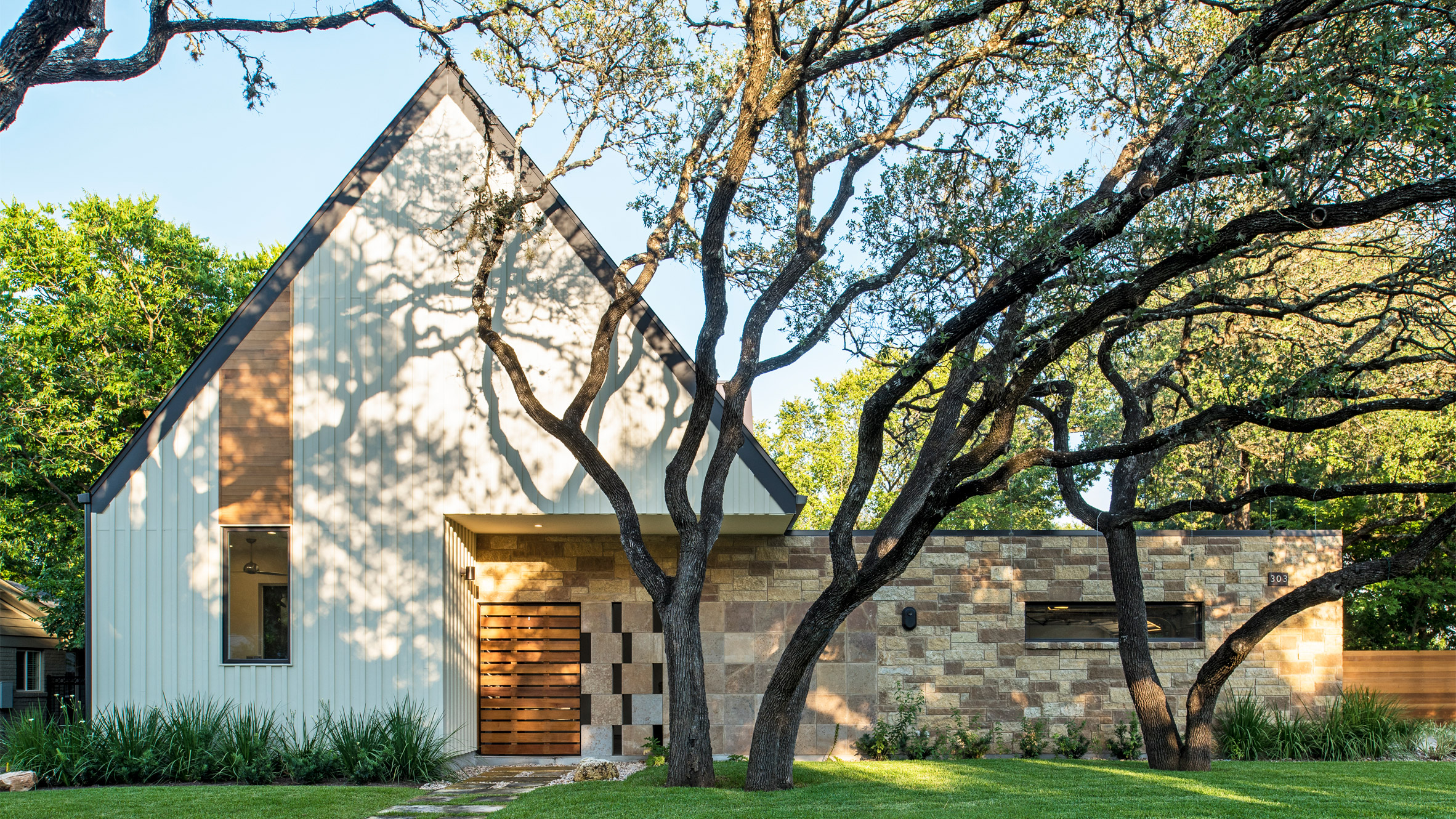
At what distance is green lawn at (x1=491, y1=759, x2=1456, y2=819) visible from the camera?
6.93m

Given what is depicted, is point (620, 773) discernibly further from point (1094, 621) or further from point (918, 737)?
point (1094, 621)

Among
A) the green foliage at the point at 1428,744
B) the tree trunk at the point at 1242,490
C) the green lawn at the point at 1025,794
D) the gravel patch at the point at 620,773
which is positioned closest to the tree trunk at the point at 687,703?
the green lawn at the point at 1025,794

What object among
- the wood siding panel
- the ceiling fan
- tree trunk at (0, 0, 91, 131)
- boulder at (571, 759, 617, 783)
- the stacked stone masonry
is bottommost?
boulder at (571, 759, 617, 783)

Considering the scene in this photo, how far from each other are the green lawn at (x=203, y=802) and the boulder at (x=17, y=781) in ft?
0.66

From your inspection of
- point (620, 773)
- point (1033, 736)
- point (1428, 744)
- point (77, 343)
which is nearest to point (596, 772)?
point (620, 773)

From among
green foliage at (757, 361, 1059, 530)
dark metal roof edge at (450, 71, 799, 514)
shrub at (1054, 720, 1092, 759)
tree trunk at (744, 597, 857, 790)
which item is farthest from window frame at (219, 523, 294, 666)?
green foliage at (757, 361, 1059, 530)

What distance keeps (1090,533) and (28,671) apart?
2443 centimetres

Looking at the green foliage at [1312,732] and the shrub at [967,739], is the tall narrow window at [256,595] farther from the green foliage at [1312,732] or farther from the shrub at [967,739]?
the green foliage at [1312,732]

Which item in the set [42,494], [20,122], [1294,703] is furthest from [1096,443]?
[42,494]

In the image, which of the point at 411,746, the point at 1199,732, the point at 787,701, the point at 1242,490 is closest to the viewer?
the point at 787,701

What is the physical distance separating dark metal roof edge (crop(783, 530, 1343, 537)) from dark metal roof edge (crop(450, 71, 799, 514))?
2.10 meters

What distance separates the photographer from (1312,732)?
12.0m

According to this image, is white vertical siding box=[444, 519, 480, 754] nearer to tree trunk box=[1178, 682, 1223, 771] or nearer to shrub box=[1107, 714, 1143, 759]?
tree trunk box=[1178, 682, 1223, 771]

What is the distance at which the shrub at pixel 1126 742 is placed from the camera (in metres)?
11.7
